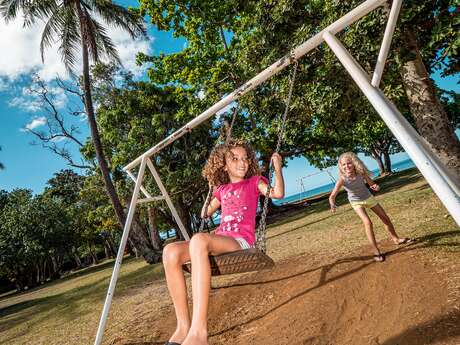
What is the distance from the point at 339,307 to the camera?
326 cm

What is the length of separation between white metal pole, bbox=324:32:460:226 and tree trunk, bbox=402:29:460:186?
123 inches

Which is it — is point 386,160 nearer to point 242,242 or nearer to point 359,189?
point 359,189

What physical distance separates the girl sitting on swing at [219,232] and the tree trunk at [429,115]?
10.9ft

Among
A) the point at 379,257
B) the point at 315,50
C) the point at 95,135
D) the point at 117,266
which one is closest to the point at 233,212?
the point at 117,266

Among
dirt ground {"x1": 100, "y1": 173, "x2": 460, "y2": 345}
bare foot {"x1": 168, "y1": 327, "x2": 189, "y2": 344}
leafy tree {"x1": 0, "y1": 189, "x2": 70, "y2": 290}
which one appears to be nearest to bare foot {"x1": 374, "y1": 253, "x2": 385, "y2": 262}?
dirt ground {"x1": 100, "y1": 173, "x2": 460, "y2": 345}

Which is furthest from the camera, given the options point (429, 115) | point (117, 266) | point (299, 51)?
point (429, 115)

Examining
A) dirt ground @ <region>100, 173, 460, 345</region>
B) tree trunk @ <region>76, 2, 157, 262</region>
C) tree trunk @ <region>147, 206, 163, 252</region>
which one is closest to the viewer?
dirt ground @ <region>100, 173, 460, 345</region>

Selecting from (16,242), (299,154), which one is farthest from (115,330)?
(16,242)

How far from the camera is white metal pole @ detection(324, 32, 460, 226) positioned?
1775mm

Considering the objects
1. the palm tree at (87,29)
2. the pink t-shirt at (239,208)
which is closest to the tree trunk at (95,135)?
the palm tree at (87,29)

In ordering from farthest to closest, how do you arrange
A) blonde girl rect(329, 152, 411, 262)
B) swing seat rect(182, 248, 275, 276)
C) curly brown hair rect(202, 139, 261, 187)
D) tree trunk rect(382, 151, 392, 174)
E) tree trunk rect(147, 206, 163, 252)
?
tree trunk rect(382, 151, 392, 174), tree trunk rect(147, 206, 163, 252), blonde girl rect(329, 152, 411, 262), curly brown hair rect(202, 139, 261, 187), swing seat rect(182, 248, 275, 276)

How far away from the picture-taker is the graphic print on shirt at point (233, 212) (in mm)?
2883

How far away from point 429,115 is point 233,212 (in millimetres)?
3918

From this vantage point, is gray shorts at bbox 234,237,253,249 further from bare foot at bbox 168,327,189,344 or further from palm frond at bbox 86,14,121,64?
palm frond at bbox 86,14,121,64
